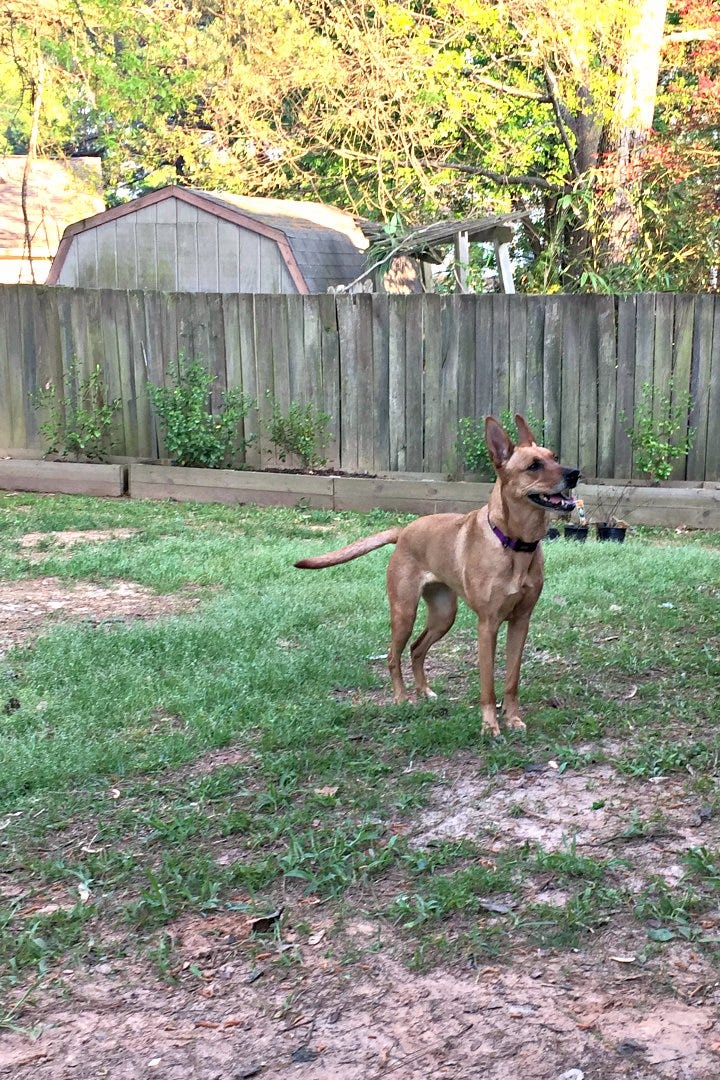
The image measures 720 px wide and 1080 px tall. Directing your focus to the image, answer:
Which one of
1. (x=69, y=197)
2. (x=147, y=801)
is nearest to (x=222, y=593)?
(x=147, y=801)

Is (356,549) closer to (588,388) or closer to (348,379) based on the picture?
(588,388)

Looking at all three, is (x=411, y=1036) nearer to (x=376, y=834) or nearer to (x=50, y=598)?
(x=376, y=834)

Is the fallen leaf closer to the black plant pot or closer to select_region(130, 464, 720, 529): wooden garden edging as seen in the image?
the black plant pot

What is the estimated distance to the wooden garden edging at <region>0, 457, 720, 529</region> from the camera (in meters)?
9.66

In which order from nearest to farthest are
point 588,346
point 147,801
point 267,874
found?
point 267,874 → point 147,801 → point 588,346

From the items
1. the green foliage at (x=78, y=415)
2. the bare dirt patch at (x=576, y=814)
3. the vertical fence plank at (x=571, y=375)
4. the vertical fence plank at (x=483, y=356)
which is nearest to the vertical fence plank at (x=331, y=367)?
the vertical fence plank at (x=483, y=356)

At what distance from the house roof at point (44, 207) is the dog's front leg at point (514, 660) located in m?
16.5

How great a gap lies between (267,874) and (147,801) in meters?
0.81

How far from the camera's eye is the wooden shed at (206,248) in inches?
503

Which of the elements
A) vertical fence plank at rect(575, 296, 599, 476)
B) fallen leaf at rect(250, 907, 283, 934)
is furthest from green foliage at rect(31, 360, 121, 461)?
fallen leaf at rect(250, 907, 283, 934)

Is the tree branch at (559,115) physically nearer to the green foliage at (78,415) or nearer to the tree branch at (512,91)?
the tree branch at (512,91)

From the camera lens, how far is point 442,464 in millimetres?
10766

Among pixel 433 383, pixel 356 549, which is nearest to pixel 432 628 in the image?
pixel 356 549

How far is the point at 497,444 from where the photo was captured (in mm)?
4605
